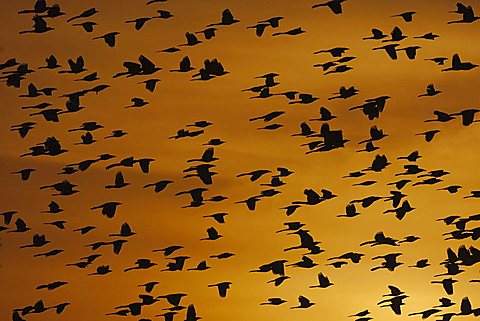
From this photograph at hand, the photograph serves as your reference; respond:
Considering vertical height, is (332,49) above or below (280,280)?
above

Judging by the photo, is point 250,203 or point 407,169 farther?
point 250,203

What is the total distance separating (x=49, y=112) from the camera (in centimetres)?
5309

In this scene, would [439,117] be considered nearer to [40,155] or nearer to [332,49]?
[332,49]

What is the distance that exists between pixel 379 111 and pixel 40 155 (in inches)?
381

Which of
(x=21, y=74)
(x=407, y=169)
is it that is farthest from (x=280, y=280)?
(x=21, y=74)

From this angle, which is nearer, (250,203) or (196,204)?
(196,204)

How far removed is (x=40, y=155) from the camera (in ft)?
175

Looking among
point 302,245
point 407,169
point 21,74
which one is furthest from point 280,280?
point 21,74

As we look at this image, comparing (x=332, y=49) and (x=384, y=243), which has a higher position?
(x=332, y=49)

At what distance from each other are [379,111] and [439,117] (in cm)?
169

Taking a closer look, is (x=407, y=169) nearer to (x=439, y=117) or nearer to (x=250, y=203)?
(x=439, y=117)

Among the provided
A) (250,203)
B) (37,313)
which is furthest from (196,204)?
(37,313)

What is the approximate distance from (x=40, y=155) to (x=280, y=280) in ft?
27.7

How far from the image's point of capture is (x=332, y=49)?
52.0 meters
